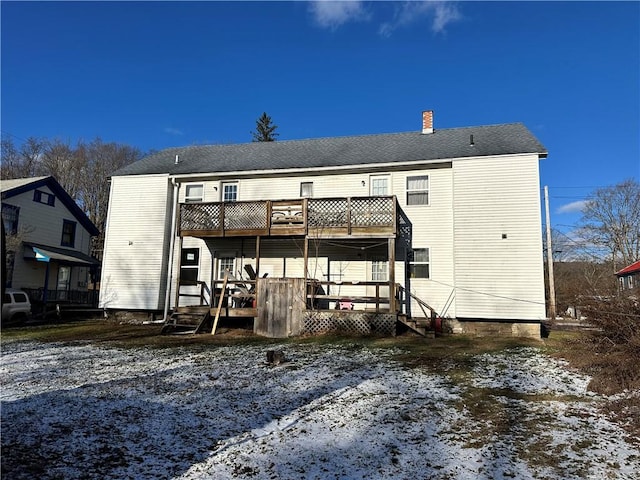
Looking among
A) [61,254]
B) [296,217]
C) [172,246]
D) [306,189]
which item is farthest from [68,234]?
[296,217]

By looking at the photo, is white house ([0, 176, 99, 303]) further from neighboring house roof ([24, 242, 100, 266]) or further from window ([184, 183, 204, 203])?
window ([184, 183, 204, 203])

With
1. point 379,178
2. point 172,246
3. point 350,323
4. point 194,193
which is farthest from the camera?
point 194,193

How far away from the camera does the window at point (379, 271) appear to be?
622 inches

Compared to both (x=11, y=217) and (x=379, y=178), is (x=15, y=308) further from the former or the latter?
(x=379, y=178)

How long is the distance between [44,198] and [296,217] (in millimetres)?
18603

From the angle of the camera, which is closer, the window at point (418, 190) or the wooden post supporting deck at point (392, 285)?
the wooden post supporting deck at point (392, 285)

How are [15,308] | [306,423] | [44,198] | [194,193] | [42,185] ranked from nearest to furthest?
[306,423] → [15,308] → [194,193] → [42,185] → [44,198]

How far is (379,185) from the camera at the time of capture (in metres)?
16.4

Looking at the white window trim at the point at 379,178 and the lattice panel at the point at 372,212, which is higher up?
the white window trim at the point at 379,178

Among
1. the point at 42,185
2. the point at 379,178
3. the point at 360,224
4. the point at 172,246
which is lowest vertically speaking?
the point at 172,246

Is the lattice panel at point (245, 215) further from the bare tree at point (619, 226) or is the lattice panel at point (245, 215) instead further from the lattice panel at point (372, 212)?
the bare tree at point (619, 226)

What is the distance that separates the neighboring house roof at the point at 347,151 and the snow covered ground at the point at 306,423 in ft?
28.6

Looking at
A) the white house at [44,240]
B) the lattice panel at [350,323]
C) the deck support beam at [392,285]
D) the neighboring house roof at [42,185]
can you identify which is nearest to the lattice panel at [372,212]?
the deck support beam at [392,285]

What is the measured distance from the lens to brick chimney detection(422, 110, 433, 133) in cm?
1834
